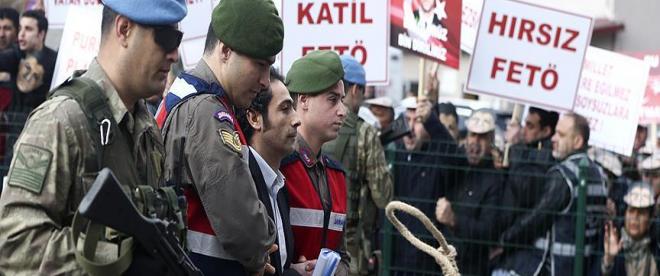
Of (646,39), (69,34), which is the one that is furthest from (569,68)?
(646,39)

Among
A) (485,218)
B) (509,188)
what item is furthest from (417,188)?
(509,188)

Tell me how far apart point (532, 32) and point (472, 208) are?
1.44 meters

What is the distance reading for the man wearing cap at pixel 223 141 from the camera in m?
4.54

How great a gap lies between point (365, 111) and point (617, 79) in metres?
2.12

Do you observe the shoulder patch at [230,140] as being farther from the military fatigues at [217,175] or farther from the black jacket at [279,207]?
the black jacket at [279,207]

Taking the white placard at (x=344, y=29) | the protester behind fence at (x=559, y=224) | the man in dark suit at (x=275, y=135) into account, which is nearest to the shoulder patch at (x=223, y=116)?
the man in dark suit at (x=275, y=135)

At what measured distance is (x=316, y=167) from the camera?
588cm

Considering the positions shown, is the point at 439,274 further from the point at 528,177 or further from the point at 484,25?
the point at 484,25

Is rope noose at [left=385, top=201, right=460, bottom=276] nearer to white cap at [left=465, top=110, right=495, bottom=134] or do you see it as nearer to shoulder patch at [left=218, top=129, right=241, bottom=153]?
shoulder patch at [left=218, top=129, right=241, bottom=153]

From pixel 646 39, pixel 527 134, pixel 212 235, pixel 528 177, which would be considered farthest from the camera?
pixel 646 39

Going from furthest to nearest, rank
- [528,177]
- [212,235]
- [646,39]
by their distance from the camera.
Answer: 1. [646,39]
2. [528,177]
3. [212,235]

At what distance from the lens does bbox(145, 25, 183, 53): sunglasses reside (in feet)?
12.5

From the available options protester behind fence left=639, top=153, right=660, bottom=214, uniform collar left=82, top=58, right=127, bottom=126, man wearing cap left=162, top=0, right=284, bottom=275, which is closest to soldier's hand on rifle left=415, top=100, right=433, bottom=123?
protester behind fence left=639, top=153, right=660, bottom=214

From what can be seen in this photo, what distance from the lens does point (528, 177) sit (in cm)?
984
